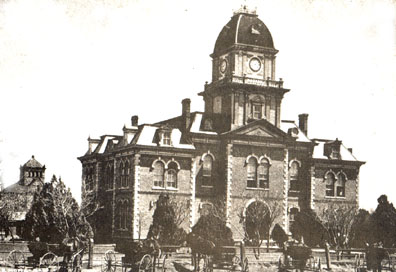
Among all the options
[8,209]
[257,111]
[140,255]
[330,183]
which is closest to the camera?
[140,255]

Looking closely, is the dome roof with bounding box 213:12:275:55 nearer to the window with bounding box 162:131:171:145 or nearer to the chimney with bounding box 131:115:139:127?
the chimney with bounding box 131:115:139:127

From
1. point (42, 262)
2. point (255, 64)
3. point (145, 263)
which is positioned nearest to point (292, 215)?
point (255, 64)

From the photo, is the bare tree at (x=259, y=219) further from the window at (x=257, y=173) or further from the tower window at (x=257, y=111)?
the tower window at (x=257, y=111)

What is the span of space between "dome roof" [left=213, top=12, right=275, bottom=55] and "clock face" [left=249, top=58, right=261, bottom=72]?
1282 mm

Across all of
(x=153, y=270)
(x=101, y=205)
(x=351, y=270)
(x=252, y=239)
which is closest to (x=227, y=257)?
(x=153, y=270)

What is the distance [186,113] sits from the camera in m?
54.6

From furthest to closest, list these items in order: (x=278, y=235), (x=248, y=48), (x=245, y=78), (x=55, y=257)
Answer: (x=248, y=48), (x=245, y=78), (x=278, y=235), (x=55, y=257)

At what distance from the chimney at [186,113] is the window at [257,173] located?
5.62m

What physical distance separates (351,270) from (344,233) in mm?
12637

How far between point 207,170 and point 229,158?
2064mm

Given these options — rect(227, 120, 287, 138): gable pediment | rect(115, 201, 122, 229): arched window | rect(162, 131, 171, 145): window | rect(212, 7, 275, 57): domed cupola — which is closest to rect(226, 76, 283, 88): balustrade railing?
rect(212, 7, 275, 57): domed cupola

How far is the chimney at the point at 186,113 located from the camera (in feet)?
178

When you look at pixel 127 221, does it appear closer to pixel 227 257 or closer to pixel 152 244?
pixel 227 257

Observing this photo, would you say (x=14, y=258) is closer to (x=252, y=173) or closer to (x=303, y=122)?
(x=252, y=173)
